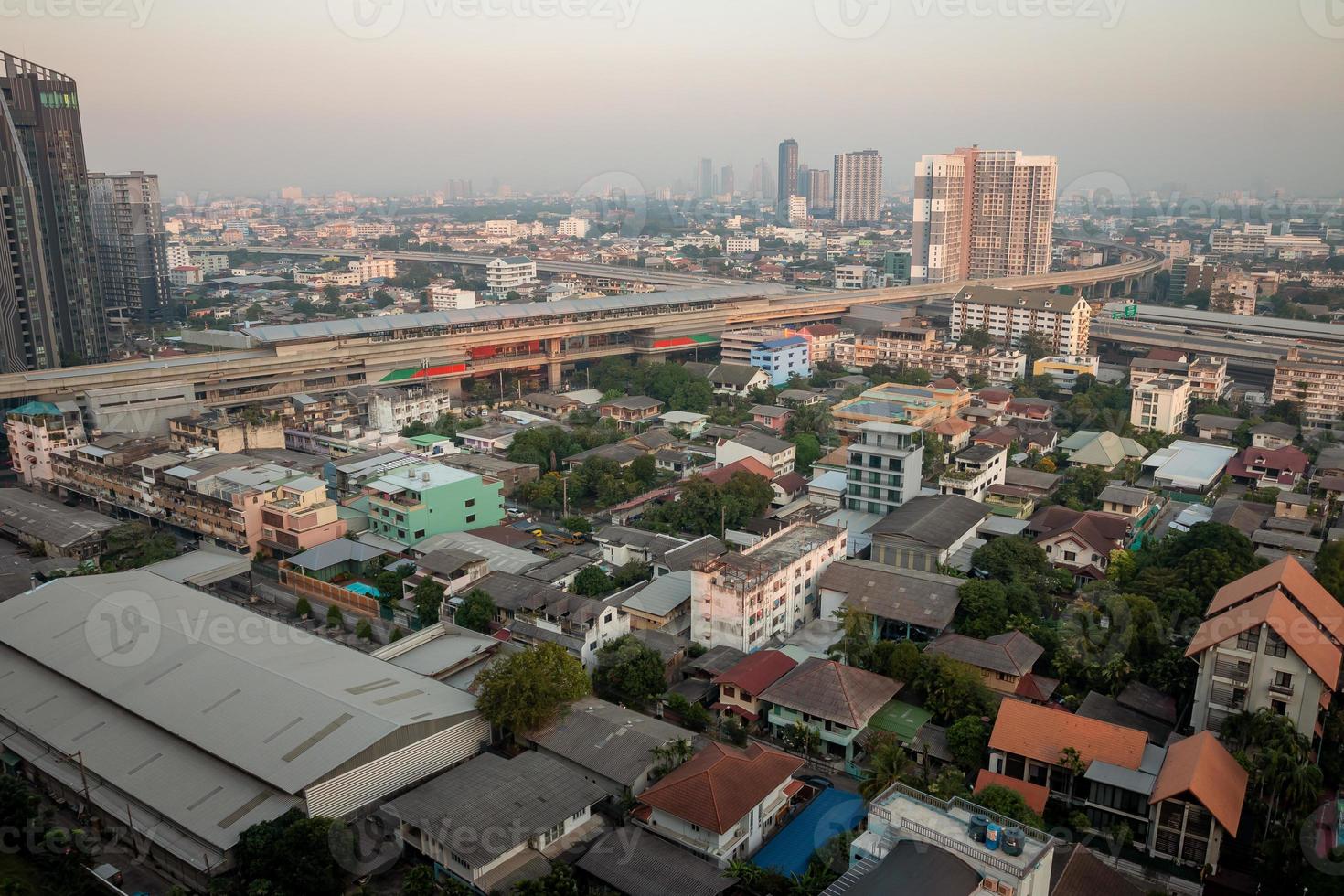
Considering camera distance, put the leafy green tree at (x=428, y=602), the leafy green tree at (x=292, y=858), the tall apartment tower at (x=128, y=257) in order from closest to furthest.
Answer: the leafy green tree at (x=292, y=858) < the leafy green tree at (x=428, y=602) < the tall apartment tower at (x=128, y=257)

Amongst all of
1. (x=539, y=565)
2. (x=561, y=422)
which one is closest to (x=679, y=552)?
(x=539, y=565)

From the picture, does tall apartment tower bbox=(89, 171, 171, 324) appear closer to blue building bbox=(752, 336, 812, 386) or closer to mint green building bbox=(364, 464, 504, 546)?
blue building bbox=(752, 336, 812, 386)

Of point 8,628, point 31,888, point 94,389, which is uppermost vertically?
point 94,389

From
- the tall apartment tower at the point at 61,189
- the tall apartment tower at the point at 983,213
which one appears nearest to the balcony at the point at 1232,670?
the tall apartment tower at the point at 61,189

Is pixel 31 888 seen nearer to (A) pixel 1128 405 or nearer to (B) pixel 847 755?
(B) pixel 847 755

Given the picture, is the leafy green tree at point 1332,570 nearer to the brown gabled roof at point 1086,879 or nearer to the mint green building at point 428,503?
the brown gabled roof at point 1086,879

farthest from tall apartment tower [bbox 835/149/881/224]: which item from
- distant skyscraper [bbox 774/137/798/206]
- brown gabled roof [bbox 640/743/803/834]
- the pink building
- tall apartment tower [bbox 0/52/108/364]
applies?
brown gabled roof [bbox 640/743/803/834]

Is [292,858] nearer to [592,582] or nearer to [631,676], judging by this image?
[631,676]
